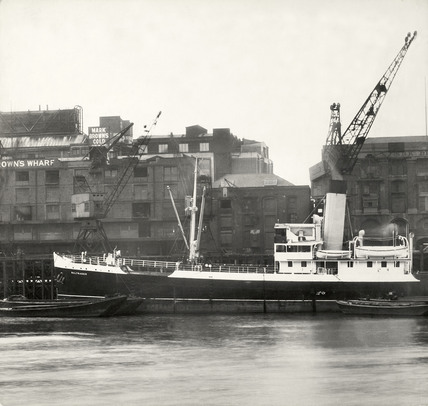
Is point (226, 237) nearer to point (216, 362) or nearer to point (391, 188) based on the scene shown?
point (391, 188)

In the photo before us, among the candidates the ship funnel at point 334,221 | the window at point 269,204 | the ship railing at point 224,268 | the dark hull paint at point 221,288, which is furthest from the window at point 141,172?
the ship funnel at point 334,221

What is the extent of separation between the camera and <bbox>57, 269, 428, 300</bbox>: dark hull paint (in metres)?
43.1

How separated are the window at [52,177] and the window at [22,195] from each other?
163cm

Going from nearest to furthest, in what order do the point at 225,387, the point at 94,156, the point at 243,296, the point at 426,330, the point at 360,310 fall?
the point at 225,387, the point at 426,330, the point at 360,310, the point at 243,296, the point at 94,156

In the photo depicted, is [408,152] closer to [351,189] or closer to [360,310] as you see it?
[351,189]

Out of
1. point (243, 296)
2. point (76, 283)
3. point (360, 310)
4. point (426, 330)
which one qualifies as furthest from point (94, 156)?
point (426, 330)

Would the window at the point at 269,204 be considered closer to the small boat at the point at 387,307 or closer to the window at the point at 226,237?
the window at the point at 226,237

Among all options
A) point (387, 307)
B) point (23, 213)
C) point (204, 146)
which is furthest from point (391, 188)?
point (23, 213)

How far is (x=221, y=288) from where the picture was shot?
1703 inches

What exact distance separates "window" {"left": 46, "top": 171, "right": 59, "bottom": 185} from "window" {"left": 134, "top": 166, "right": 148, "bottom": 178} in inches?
230

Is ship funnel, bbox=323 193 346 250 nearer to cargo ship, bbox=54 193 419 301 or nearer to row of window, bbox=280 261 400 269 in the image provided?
cargo ship, bbox=54 193 419 301

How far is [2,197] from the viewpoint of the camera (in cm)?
6044

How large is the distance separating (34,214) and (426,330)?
115 feet

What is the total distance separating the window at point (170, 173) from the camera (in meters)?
60.6
